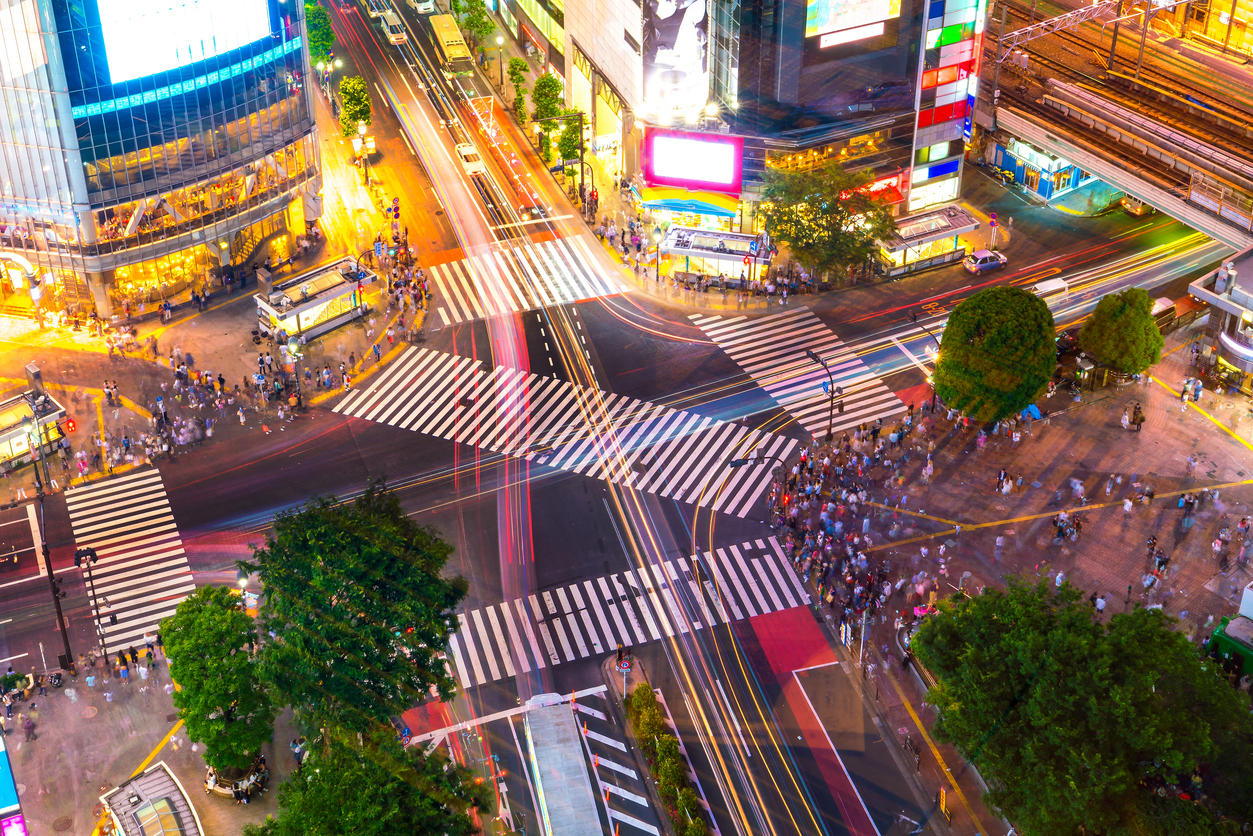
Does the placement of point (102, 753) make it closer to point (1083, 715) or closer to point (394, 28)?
point (1083, 715)

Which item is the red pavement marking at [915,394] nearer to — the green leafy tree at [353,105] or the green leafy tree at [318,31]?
the green leafy tree at [353,105]

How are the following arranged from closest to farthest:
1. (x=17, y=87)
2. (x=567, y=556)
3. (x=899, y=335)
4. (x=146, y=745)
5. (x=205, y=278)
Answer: (x=146, y=745)
(x=567, y=556)
(x=17, y=87)
(x=899, y=335)
(x=205, y=278)

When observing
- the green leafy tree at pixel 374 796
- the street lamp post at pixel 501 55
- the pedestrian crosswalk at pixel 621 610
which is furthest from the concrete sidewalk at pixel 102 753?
the street lamp post at pixel 501 55

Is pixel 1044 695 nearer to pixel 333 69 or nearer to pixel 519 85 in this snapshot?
pixel 519 85

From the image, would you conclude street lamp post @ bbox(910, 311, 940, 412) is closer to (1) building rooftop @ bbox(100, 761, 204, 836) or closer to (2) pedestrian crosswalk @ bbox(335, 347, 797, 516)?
(2) pedestrian crosswalk @ bbox(335, 347, 797, 516)

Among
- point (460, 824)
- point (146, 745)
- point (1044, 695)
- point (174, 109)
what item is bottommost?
point (146, 745)

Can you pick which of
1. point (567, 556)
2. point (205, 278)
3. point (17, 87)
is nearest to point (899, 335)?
point (567, 556)

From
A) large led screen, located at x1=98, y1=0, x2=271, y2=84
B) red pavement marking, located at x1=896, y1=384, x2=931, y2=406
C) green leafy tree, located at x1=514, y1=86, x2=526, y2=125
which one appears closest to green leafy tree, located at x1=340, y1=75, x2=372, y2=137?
green leafy tree, located at x1=514, y1=86, x2=526, y2=125
